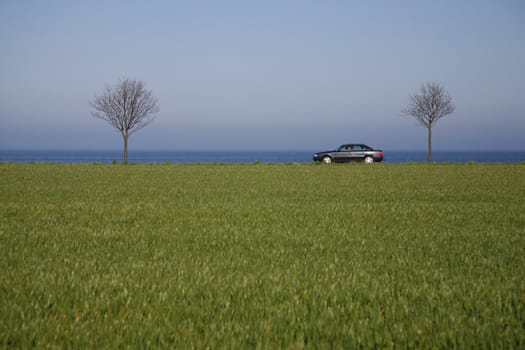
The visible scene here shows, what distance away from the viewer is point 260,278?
644 cm

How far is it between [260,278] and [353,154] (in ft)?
132

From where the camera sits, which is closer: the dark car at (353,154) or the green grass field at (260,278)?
the green grass field at (260,278)

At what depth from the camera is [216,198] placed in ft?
55.4

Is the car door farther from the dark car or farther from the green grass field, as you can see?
the green grass field

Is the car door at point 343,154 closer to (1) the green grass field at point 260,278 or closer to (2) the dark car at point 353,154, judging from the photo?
(2) the dark car at point 353,154

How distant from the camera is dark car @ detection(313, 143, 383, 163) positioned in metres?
45.7

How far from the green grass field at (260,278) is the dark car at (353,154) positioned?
3224cm

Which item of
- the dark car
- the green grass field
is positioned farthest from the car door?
the green grass field

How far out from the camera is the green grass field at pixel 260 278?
4.62 metres

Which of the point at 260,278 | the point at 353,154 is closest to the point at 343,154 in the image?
the point at 353,154

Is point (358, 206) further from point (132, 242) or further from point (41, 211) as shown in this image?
point (41, 211)

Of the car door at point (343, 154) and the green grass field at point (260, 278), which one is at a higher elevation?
the car door at point (343, 154)

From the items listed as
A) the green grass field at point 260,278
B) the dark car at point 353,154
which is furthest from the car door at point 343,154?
the green grass field at point 260,278

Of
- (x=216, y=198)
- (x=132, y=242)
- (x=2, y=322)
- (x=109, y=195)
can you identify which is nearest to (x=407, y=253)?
(x=132, y=242)
